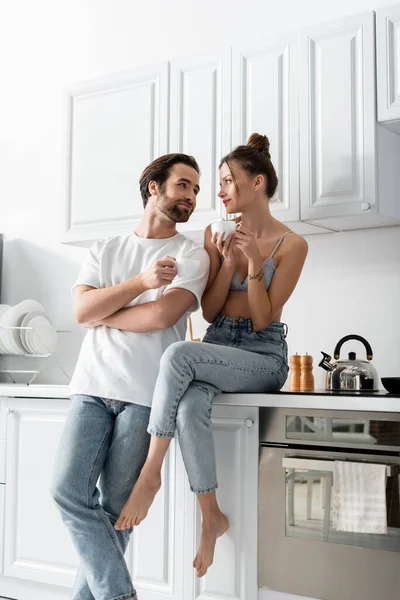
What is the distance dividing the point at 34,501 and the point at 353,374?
51.9 inches

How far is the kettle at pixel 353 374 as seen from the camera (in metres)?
2.77

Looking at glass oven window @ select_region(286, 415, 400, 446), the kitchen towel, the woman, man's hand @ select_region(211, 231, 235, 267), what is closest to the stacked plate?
the woman

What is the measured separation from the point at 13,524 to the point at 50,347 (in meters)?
0.84

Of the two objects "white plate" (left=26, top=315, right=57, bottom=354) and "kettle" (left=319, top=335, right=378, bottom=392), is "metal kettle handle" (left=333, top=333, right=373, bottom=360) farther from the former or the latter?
"white plate" (left=26, top=315, right=57, bottom=354)

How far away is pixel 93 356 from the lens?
100 inches

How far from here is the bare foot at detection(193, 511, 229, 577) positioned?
8.05 feet

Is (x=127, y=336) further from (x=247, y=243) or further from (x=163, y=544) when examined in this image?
(x=163, y=544)

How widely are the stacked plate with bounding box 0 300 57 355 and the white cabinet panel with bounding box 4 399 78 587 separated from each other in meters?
0.47

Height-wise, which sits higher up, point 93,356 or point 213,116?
point 213,116

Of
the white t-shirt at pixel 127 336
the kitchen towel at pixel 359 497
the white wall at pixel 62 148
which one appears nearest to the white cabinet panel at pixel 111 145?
the white wall at pixel 62 148

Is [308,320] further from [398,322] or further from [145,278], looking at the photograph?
[145,278]

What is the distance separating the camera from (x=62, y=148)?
358 centimetres

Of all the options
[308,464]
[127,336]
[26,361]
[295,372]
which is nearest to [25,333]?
[26,361]

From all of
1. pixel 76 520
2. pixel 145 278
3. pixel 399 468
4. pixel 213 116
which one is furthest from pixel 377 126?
pixel 76 520
